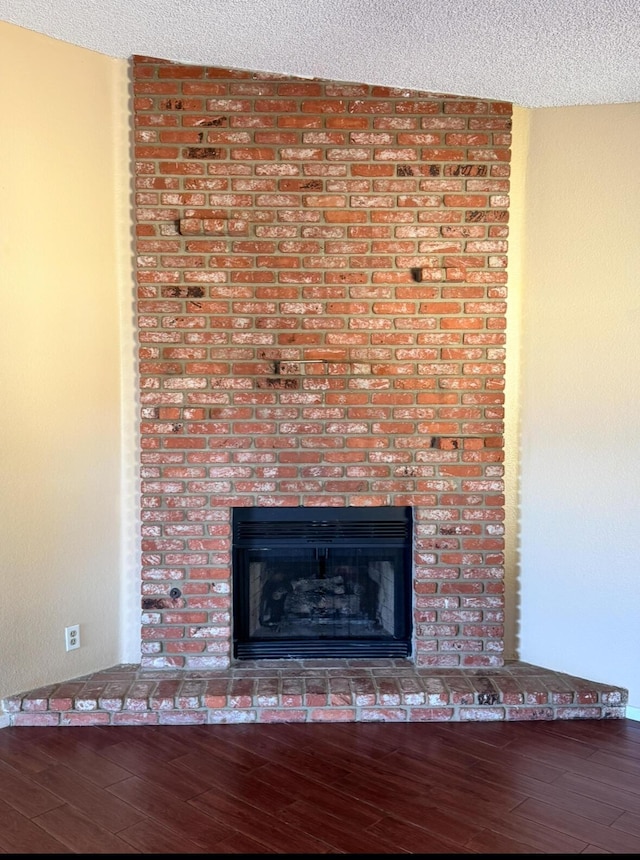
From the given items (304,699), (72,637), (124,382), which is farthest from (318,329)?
(72,637)

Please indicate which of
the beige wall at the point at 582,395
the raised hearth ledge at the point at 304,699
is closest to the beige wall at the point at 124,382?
the beige wall at the point at 582,395

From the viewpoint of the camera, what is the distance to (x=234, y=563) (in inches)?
107

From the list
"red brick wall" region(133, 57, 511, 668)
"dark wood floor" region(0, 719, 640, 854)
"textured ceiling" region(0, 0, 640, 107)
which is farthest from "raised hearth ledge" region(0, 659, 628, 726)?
"textured ceiling" region(0, 0, 640, 107)

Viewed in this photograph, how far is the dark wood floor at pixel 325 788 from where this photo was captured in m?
1.78

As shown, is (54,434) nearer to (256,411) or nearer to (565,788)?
(256,411)

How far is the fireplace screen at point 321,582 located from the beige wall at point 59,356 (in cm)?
56

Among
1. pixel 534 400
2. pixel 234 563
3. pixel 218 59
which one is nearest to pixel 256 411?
pixel 234 563

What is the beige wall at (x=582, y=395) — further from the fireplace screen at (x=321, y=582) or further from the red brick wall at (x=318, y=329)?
the fireplace screen at (x=321, y=582)

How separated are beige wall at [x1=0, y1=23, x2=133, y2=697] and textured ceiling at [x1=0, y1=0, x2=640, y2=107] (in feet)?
0.69

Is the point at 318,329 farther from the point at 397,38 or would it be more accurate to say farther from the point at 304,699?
the point at 304,699

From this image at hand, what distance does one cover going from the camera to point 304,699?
243 centimetres

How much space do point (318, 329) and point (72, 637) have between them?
5.21 ft

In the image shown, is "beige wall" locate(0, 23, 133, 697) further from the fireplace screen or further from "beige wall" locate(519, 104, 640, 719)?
"beige wall" locate(519, 104, 640, 719)

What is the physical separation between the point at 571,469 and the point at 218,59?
214 centimetres
